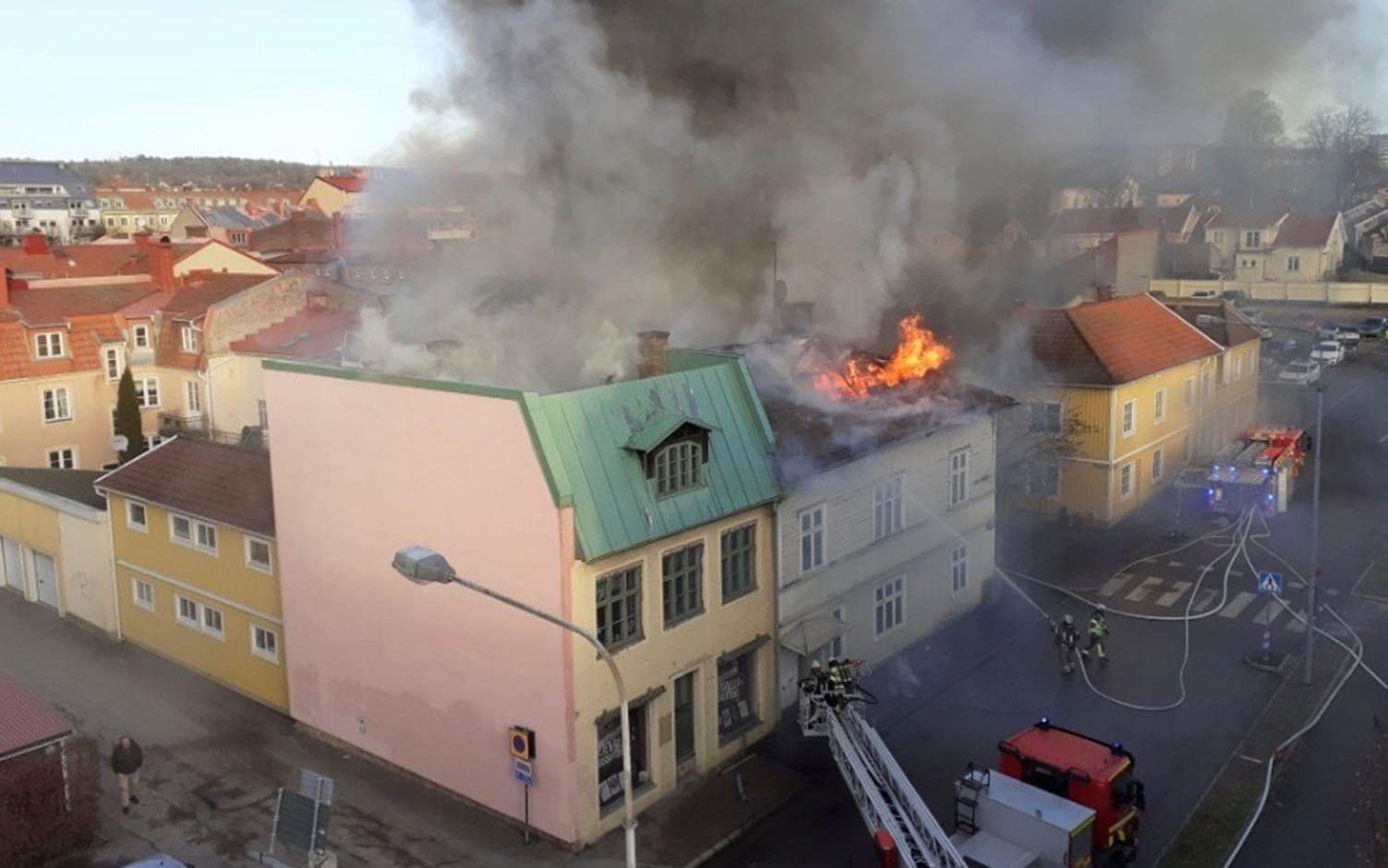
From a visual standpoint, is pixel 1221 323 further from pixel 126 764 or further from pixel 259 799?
pixel 126 764

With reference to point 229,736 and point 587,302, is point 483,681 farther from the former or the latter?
point 587,302

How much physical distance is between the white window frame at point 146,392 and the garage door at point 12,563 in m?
9.15

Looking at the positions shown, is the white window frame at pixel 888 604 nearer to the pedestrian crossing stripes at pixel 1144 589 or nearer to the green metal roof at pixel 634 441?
the green metal roof at pixel 634 441

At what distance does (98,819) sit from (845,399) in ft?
42.3

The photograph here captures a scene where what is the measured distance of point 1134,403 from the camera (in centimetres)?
2975

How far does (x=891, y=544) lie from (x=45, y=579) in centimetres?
1736

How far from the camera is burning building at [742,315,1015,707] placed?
59.3ft

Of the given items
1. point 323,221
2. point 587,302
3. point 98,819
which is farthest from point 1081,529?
point 323,221

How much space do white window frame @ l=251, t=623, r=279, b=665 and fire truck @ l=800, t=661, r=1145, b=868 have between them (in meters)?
9.31

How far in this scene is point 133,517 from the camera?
2161 cm

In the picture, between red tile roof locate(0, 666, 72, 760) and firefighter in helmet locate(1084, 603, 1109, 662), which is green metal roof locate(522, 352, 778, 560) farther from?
firefighter in helmet locate(1084, 603, 1109, 662)

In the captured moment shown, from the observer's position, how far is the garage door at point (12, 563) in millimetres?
25234

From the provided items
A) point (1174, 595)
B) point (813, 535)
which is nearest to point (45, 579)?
point (813, 535)

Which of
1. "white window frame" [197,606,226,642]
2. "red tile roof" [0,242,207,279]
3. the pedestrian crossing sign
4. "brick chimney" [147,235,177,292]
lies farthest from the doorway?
"red tile roof" [0,242,207,279]
